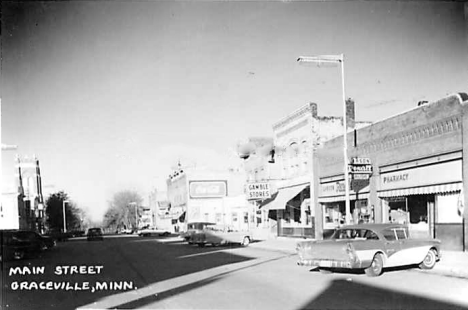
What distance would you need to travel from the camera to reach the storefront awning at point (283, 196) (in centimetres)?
2656

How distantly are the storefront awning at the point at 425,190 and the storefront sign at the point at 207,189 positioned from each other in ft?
111

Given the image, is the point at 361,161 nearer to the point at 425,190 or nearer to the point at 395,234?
the point at 425,190

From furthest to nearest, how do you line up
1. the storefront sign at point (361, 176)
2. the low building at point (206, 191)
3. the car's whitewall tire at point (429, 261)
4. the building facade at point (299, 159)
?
the low building at point (206, 191), the building facade at point (299, 159), the storefront sign at point (361, 176), the car's whitewall tire at point (429, 261)

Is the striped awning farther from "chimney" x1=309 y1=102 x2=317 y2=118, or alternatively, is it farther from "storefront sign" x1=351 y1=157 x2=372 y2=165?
"chimney" x1=309 y1=102 x2=317 y2=118

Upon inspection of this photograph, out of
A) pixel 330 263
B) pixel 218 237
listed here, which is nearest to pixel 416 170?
pixel 330 263

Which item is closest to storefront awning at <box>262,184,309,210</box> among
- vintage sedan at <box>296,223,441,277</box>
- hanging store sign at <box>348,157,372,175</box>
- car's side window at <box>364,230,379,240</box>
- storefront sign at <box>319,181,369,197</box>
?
storefront sign at <box>319,181,369,197</box>

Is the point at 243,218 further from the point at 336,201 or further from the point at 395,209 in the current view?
the point at 395,209

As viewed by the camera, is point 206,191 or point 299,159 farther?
point 206,191

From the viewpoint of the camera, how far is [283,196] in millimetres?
27625

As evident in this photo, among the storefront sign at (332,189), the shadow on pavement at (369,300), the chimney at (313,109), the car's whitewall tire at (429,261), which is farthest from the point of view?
the chimney at (313,109)

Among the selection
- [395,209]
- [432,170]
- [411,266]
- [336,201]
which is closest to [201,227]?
[336,201]

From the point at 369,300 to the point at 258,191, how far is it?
20.7 m

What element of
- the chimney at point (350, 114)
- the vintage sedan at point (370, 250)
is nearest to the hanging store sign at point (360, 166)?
the chimney at point (350, 114)

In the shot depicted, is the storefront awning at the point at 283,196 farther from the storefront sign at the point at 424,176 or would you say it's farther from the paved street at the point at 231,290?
the paved street at the point at 231,290
